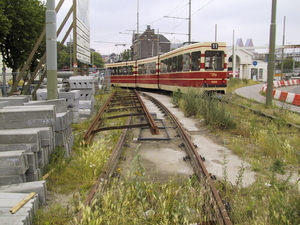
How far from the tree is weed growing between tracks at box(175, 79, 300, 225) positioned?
47.1ft

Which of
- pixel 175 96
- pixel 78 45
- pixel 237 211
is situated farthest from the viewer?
pixel 175 96

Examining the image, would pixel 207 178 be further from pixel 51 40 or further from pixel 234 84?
pixel 234 84

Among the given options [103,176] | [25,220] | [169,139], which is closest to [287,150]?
[169,139]

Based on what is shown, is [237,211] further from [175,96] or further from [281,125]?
[175,96]

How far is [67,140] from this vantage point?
609 cm

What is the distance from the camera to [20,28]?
2195 centimetres

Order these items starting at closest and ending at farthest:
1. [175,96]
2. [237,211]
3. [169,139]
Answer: [237,211] < [169,139] < [175,96]

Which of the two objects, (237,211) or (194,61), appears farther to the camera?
(194,61)

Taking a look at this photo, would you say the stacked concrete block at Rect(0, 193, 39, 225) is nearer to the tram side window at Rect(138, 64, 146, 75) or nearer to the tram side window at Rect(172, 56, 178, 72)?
the tram side window at Rect(172, 56, 178, 72)

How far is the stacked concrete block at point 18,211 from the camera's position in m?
3.10

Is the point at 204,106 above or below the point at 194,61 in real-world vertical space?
below

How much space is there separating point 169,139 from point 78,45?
7976mm

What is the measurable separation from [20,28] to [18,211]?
21112 mm

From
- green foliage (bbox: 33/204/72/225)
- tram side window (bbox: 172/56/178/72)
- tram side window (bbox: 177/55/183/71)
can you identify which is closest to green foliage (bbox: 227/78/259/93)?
tram side window (bbox: 172/56/178/72)
